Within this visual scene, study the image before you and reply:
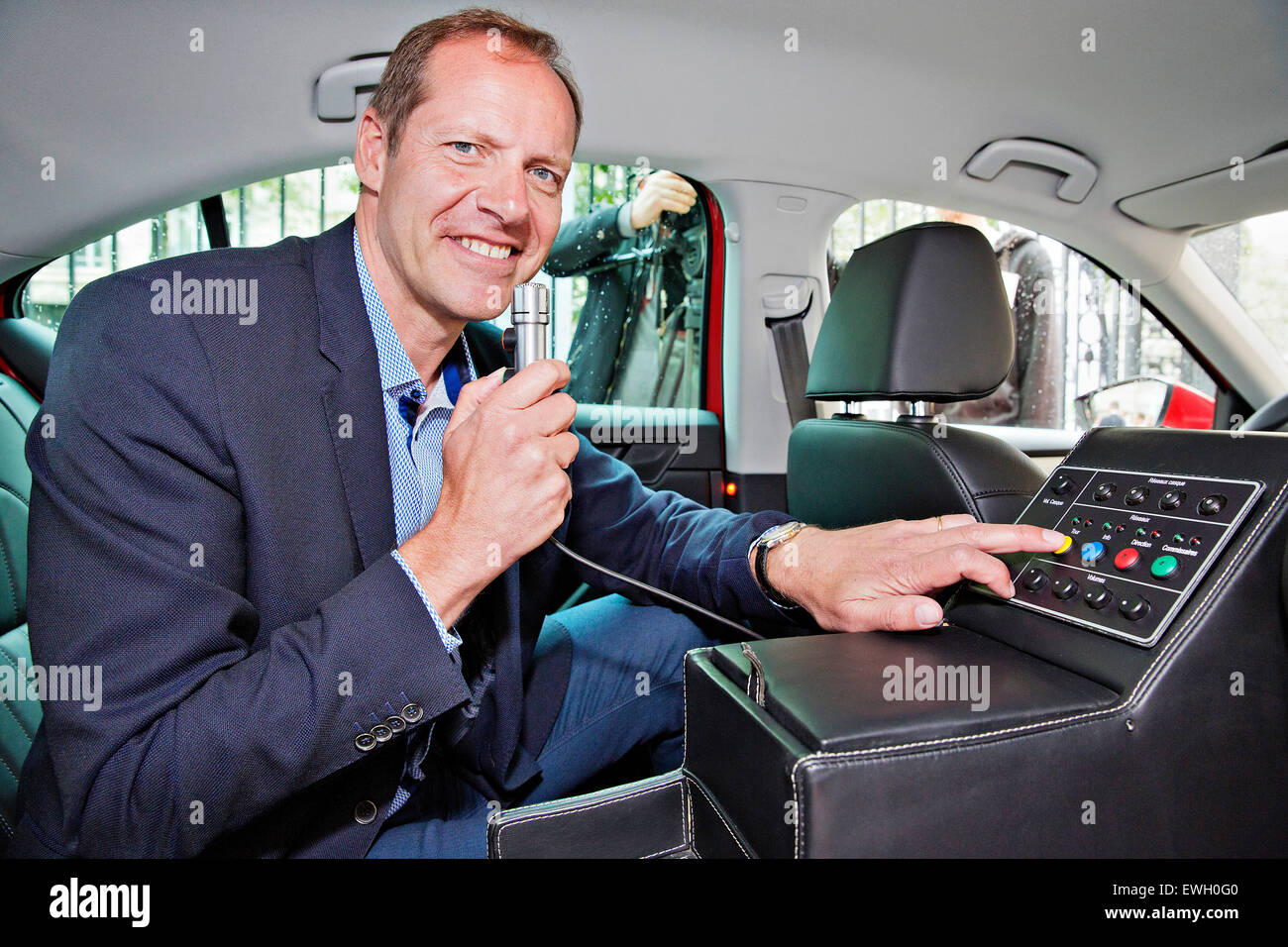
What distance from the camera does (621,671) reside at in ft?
4.50

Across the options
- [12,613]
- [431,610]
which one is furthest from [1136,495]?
[12,613]

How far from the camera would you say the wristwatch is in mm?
1179

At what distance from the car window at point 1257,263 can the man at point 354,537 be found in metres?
1.94

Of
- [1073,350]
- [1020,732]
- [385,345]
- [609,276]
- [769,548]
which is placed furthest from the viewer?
[1073,350]

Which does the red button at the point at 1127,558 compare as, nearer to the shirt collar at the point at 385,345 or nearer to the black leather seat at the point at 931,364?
the black leather seat at the point at 931,364

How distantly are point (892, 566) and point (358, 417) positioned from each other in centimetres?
67

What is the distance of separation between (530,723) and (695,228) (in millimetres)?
1605

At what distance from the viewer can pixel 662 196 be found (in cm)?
224

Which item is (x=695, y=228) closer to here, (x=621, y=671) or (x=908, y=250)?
(x=908, y=250)

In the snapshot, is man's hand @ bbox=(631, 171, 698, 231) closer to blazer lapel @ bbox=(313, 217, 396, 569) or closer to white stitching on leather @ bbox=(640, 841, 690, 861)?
blazer lapel @ bbox=(313, 217, 396, 569)

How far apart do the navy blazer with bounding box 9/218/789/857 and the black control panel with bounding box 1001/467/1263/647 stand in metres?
0.62

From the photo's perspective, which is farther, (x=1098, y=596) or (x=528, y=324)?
(x=528, y=324)

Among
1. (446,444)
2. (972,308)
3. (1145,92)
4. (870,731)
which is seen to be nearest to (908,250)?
(972,308)

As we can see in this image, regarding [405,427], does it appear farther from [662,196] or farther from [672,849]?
Answer: [662,196]
